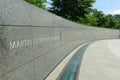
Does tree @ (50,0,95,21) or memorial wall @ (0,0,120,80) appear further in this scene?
tree @ (50,0,95,21)

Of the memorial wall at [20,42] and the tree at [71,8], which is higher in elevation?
the tree at [71,8]

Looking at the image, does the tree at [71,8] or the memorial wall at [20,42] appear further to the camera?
the tree at [71,8]

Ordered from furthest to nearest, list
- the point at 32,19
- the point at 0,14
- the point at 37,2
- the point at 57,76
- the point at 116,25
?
the point at 116,25, the point at 37,2, the point at 57,76, the point at 32,19, the point at 0,14

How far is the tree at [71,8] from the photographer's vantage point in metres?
78.3

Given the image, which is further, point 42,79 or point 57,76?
point 57,76

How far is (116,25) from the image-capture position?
371ft

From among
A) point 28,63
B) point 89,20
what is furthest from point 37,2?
point 28,63

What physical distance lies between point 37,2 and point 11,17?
171ft

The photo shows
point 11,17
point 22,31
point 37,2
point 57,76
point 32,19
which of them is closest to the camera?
point 11,17

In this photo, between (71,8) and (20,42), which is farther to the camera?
(71,8)

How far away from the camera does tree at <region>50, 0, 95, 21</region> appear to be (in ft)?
257

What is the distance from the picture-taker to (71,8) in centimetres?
8044

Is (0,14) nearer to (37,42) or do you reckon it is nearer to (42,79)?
(37,42)

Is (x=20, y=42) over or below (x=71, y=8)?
below
